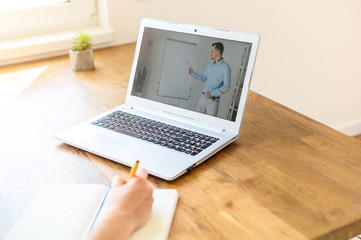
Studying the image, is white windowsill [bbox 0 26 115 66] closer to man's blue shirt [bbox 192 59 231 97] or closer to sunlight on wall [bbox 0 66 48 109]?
sunlight on wall [bbox 0 66 48 109]

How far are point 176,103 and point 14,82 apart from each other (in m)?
0.64

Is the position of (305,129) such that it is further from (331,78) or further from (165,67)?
(331,78)

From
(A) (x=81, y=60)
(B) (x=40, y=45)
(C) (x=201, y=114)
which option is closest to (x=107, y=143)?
(C) (x=201, y=114)

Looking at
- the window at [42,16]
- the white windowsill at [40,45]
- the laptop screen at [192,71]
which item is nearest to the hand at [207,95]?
the laptop screen at [192,71]

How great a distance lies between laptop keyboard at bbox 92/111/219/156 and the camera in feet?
3.04

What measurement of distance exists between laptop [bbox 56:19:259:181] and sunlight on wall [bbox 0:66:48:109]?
0.35 metres

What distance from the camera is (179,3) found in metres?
1.91

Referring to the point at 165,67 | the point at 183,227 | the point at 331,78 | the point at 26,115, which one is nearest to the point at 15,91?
the point at 26,115

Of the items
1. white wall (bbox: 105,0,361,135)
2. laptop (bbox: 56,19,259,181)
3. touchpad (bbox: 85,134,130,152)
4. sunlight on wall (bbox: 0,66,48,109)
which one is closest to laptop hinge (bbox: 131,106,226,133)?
laptop (bbox: 56,19,259,181)

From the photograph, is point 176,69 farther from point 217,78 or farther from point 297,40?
point 297,40

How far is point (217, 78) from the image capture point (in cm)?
100

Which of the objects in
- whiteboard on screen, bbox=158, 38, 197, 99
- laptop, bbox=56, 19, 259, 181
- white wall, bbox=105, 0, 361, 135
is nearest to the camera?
laptop, bbox=56, 19, 259, 181

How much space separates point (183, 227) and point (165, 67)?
50cm

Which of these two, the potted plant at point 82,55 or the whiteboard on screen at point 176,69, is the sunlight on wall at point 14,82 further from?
the whiteboard on screen at point 176,69
